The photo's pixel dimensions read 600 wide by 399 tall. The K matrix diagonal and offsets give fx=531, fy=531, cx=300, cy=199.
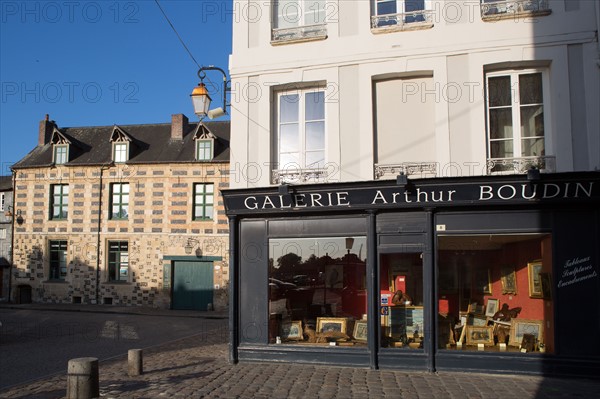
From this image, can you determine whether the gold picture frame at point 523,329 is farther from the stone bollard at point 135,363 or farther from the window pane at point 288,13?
the window pane at point 288,13

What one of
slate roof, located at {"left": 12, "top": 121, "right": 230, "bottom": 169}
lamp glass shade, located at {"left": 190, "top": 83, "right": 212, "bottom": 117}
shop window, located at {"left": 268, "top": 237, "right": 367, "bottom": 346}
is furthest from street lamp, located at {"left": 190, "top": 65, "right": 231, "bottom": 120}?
slate roof, located at {"left": 12, "top": 121, "right": 230, "bottom": 169}

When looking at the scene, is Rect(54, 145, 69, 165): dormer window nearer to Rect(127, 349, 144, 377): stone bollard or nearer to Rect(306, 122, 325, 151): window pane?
Rect(127, 349, 144, 377): stone bollard

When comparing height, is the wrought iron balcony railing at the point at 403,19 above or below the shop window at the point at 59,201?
above

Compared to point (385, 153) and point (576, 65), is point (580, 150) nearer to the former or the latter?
point (576, 65)

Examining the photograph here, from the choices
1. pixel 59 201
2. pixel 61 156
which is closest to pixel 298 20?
pixel 61 156

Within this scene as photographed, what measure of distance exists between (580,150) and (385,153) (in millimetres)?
3028

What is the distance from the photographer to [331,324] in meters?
9.34

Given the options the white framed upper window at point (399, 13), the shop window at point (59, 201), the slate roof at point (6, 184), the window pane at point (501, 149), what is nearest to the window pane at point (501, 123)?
the window pane at point (501, 149)

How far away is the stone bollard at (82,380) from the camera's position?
7246mm

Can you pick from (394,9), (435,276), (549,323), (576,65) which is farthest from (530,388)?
(394,9)

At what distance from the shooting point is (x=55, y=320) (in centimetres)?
1817

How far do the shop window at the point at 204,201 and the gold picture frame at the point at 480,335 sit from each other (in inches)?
610

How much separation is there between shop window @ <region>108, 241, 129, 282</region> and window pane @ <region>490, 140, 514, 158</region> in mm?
18564

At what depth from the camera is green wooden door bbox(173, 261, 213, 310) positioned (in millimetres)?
22344
